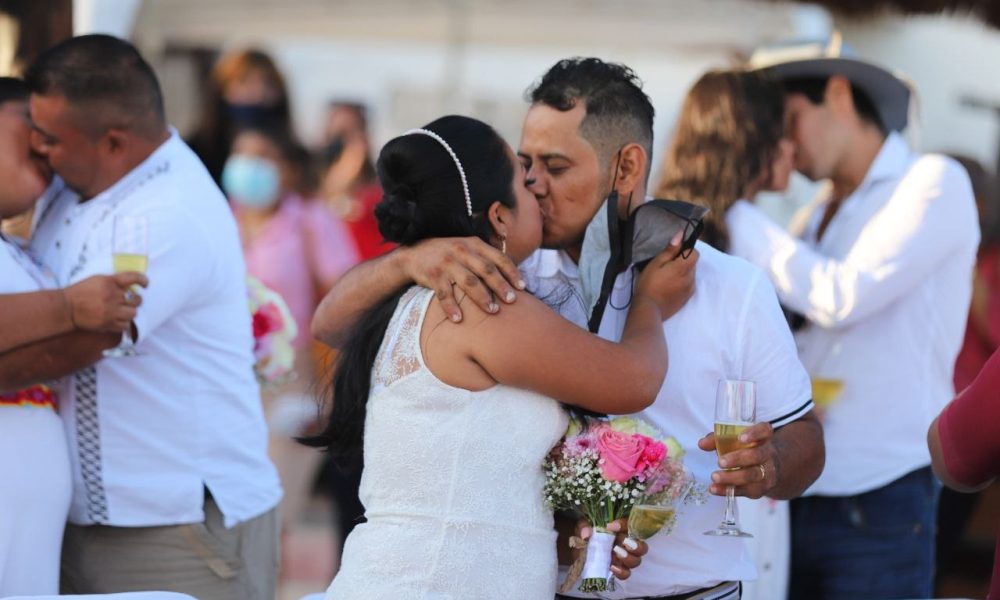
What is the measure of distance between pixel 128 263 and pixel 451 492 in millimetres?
1298

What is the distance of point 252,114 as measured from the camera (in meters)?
7.09

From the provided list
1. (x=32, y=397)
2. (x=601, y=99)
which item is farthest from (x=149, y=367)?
(x=601, y=99)

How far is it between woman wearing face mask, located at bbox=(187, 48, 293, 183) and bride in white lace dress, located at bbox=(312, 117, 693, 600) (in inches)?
178

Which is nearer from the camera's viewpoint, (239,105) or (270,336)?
(270,336)

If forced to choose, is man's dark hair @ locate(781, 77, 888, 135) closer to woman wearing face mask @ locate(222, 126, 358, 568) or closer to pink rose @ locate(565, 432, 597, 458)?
pink rose @ locate(565, 432, 597, 458)

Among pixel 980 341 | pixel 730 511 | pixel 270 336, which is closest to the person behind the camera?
pixel 730 511

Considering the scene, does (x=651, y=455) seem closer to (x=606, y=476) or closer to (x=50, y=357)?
(x=606, y=476)

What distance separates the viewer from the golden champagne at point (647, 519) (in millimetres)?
2678

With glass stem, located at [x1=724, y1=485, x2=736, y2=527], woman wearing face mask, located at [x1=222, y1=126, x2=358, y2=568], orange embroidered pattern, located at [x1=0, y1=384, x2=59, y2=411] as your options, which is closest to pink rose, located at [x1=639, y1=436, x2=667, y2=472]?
glass stem, located at [x1=724, y1=485, x2=736, y2=527]

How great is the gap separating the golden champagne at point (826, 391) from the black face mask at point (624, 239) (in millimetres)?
1265

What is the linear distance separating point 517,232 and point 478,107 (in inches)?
248

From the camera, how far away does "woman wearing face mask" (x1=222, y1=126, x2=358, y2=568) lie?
6746 millimetres

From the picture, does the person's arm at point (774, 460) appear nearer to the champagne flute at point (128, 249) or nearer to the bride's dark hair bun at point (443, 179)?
the bride's dark hair bun at point (443, 179)

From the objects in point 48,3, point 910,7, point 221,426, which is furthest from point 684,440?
point 910,7
